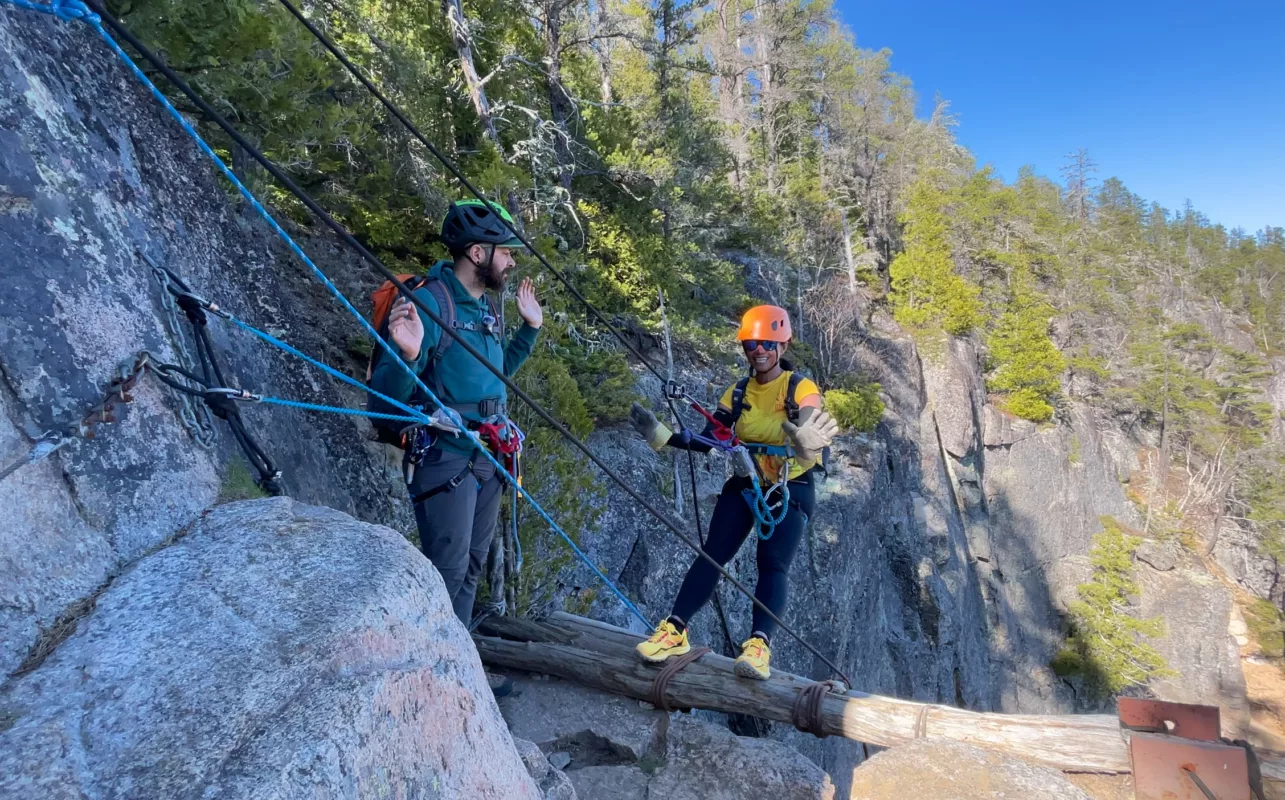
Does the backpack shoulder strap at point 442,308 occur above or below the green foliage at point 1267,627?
above

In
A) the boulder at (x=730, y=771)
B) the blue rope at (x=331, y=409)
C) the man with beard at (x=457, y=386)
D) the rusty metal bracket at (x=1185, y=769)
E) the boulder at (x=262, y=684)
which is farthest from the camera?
the boulder at (x=730, y=771)

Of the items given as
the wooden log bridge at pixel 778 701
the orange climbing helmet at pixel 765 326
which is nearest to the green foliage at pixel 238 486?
the wooden log bridge at pixel 778 701

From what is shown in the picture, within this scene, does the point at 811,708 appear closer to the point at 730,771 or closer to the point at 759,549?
the point at 730,771

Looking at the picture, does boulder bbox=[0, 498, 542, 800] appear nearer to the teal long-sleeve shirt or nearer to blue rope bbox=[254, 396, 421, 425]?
blue rope bbox=[254, 396, 421, 425]

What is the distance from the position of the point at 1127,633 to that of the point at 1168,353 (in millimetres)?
17383

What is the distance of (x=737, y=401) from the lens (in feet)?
16.2

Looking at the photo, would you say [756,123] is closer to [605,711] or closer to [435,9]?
[435,9]

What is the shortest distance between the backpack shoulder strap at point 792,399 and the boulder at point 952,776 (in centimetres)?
201

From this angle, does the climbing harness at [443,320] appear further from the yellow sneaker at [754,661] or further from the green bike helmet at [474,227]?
the yellow sneaker at [754,661]

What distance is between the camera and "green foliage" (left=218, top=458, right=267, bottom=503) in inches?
99.6

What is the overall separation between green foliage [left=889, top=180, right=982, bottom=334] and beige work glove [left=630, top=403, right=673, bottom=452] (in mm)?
24840

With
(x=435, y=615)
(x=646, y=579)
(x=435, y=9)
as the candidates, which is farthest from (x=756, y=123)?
(x=435, y=615)

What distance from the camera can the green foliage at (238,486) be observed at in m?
2.53

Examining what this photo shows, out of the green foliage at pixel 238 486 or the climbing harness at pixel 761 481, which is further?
the climbing harness at pixel 761 481
